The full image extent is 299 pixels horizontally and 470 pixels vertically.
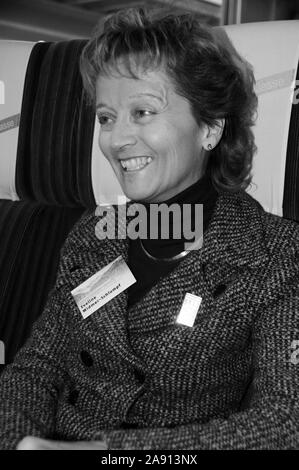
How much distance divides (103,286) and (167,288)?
0.14 m

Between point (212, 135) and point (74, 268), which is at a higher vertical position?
point (212, 135)

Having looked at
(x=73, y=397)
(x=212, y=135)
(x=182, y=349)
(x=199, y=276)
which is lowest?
(x=73, y=397)

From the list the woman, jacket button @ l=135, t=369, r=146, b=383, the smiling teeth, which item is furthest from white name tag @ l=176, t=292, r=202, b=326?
the smiling teeth

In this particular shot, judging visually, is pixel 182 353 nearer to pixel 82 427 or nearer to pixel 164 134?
pixel 82 427

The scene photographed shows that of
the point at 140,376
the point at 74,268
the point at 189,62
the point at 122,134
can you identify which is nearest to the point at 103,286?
the point at 74,268

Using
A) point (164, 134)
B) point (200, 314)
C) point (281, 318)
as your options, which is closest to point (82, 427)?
point (200, 314)

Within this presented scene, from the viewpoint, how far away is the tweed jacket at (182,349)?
111 cm

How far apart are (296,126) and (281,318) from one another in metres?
0.45

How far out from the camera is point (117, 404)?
3.88 feet

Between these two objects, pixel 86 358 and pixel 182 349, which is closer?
pixel 182 349

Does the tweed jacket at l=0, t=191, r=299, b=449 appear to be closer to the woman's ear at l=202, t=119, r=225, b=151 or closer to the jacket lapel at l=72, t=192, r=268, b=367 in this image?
the jacket lapel at l=72, t=192, r=268, b=367

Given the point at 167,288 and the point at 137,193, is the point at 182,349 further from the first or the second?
the point at 137,193

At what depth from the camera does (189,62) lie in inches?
46.8

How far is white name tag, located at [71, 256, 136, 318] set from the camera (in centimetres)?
124
